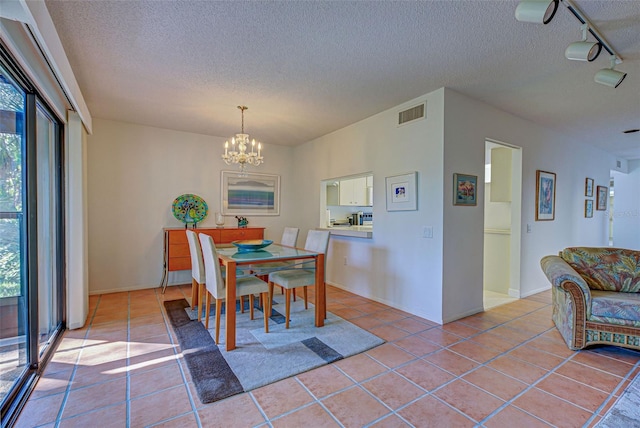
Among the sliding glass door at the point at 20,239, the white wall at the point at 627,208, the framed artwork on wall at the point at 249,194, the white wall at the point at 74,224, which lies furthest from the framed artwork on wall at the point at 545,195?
the white wall at the point at 74,224

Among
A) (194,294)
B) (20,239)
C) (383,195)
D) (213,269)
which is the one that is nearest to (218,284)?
(213,269)

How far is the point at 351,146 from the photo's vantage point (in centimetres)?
429

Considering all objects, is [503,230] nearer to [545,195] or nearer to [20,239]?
[545,195]

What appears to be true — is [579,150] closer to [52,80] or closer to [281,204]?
[281,204]

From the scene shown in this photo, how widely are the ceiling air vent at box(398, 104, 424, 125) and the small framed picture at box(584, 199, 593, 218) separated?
4.17 meters

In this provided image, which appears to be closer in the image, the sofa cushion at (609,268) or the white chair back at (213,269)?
the white chair back at (213,269)

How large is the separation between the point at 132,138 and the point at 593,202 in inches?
317

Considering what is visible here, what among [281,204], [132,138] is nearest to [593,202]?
[281,204]

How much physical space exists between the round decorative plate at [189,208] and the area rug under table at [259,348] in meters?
1.77

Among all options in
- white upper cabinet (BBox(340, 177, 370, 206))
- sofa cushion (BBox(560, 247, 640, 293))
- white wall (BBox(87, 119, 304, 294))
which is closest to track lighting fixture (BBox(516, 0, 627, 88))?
sofa cushion (BBox(560, 247, 640, 293))

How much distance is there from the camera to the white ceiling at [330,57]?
1.87 meters

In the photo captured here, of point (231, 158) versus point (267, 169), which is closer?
point (231, 158)

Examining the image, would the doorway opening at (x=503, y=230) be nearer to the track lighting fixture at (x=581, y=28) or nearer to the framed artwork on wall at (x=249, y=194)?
the track lighting fixture at (x=581, y=28)

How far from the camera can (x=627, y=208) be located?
666cm
